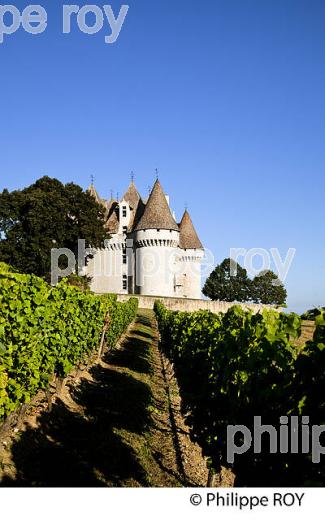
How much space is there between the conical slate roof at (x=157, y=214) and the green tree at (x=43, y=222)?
828 cm

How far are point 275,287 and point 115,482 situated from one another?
78237mm

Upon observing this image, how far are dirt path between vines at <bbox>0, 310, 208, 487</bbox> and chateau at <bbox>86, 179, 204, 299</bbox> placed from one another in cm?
3665

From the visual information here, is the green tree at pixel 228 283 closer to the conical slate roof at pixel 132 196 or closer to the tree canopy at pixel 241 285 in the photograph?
the tree canopy at pixel 241 285

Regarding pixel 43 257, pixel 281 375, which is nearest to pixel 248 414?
pixel 281 375

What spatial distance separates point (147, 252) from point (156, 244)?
57.5 inches

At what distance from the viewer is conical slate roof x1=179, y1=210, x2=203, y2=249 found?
56594 mm

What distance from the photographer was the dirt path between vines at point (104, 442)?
5816 mm

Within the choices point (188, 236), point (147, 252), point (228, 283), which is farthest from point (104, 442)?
point (228, 283)

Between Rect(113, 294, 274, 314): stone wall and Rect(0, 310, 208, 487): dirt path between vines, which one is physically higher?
Rect(113, 294, 274, 314): stone wall

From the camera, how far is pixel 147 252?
4997 centimetres
